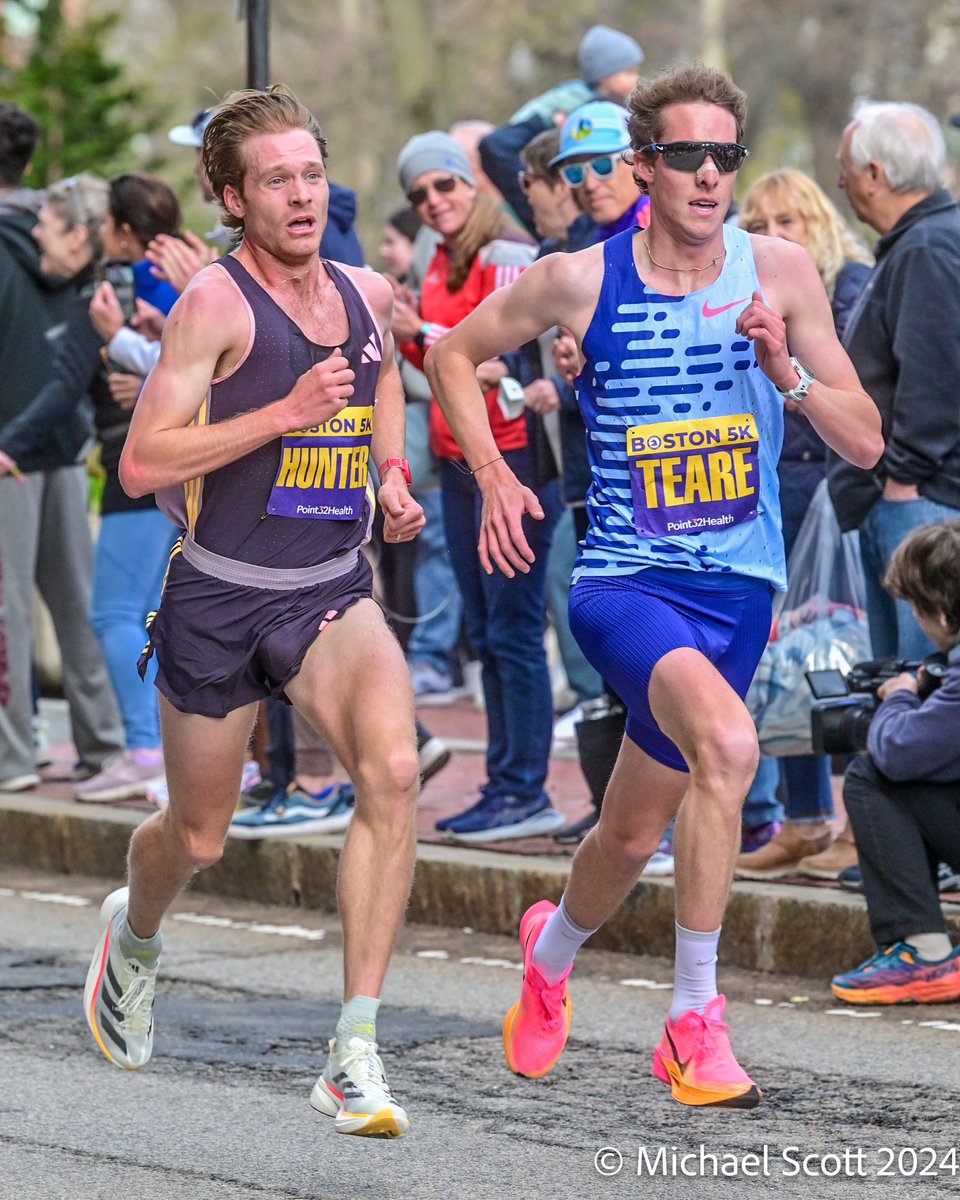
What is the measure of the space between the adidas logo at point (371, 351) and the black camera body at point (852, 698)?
206 centimetres

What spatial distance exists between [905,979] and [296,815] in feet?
9.65

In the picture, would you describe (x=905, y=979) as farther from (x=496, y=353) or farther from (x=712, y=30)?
(x=712, y=30)

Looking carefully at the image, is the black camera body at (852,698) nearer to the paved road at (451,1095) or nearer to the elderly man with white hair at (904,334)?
the elderly man with white hair at (904,334)

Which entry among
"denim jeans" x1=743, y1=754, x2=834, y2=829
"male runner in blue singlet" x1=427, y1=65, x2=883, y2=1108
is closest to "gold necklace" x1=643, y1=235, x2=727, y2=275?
"male runner in blue singlet" x1=427, y1=65, x2=883, y2=1108

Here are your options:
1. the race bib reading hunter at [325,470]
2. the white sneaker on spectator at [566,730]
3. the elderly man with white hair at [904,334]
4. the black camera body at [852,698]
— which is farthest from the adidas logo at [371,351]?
the white sneaker on spectator at [566,730]

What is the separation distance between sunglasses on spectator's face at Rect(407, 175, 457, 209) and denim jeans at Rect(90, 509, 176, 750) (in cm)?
173

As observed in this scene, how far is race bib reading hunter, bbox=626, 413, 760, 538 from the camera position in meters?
5.26

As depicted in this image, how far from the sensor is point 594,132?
7727 millimetres

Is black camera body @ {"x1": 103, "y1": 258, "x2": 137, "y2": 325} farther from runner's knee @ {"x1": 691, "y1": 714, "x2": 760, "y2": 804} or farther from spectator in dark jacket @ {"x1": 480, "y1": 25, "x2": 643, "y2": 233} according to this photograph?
runner's knee @ {"x1": 691, "y1": 714, "x2": 760, "y2": 804}

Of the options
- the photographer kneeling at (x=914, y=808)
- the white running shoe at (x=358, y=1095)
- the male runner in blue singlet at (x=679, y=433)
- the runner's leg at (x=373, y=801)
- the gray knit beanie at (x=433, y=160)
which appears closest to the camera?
the white running shoe at (x=358, y=1095)

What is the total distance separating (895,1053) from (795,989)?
3.22 ft

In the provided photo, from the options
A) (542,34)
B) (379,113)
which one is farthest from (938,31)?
(379,113)

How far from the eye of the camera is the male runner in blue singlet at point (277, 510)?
16.5 ft

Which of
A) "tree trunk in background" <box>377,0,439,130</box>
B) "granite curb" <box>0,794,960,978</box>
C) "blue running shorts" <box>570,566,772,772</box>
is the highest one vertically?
"tree trunk in background" <box>377,0,439,130</box>
